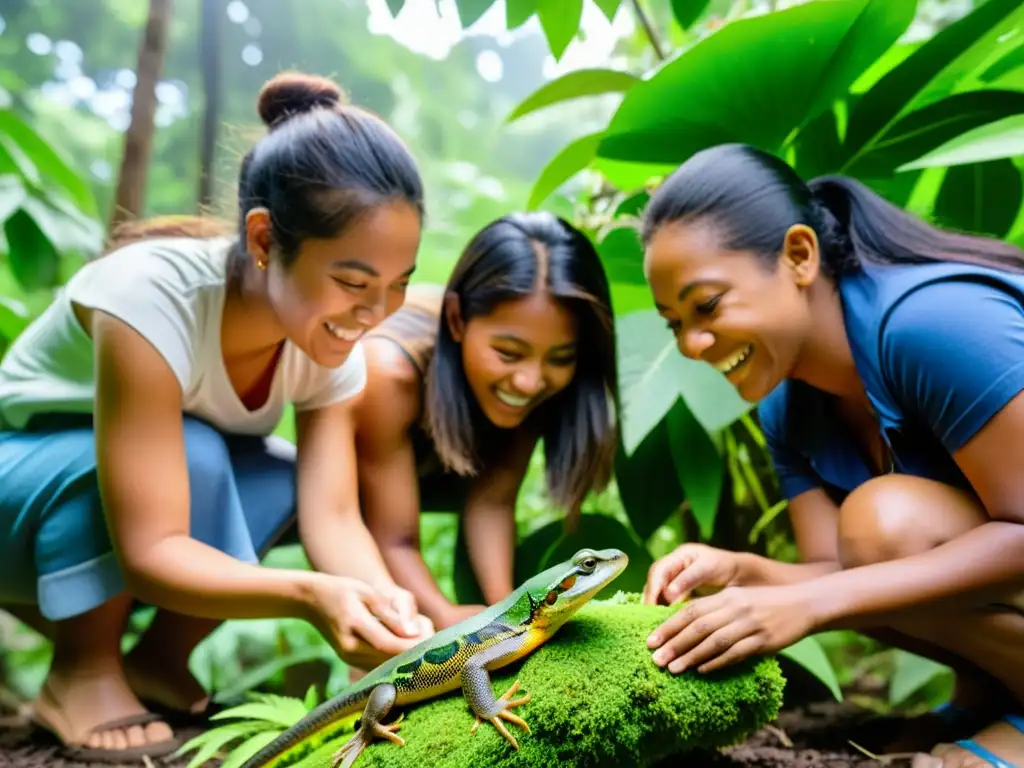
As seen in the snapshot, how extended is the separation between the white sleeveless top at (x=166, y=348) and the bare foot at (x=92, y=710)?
1.72ft

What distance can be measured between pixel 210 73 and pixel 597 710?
3.37 m

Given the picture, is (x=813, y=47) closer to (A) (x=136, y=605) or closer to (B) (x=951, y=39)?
(B) (x=951, y=39)

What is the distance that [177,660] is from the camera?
5.69ft

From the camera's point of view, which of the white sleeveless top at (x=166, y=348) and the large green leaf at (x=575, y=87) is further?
the large green leaf at (x=575, y=87)

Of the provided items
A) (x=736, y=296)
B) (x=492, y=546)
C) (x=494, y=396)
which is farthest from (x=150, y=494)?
(x=736, y=296)

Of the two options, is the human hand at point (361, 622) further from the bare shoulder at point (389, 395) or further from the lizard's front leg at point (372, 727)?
the bare shoulder at point (389, 395)

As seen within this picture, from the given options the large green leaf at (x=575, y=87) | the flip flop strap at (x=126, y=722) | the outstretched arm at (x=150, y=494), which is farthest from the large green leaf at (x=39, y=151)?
the flip flop strap at (x=126, y=722)

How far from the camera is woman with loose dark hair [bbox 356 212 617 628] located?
168 centimetres

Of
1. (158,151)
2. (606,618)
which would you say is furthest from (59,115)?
(606,618)

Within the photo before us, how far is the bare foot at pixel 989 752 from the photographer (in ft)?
3.73

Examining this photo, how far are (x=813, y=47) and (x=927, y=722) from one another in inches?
49.1

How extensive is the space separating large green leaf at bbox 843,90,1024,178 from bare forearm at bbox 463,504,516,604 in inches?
45.1

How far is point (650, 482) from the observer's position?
1917 mm

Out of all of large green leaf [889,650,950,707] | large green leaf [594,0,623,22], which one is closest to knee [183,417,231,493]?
large green leaf [594,0,623,22]
